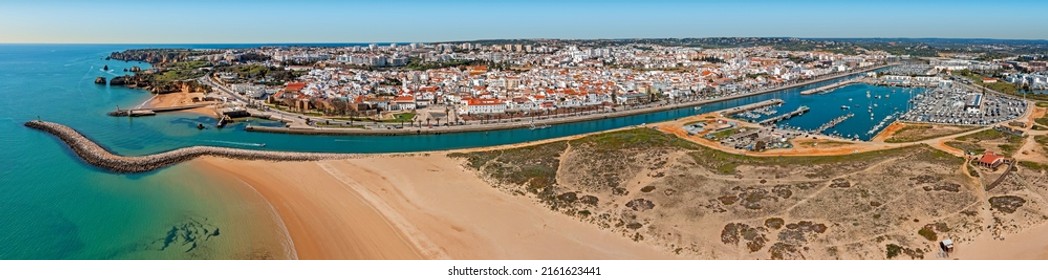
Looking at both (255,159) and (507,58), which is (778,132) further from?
(507,58)

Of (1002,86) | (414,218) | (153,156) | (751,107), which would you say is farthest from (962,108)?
(153,156)

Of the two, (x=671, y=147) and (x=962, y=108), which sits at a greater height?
(x=962, y=108)

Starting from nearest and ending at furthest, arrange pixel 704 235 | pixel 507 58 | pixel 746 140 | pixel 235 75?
pixel 704 235, pixel 746 140, pixel 235 75, pixel 507 58

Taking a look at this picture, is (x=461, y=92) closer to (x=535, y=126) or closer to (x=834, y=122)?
(x=535, y=126)

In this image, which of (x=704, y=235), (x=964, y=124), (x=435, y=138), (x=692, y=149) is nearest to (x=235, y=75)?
(x=435, y=138)

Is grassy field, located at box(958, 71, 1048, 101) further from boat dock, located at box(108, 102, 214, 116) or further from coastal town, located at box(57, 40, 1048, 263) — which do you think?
boat dock, located at box(108, 102, 214, 116)

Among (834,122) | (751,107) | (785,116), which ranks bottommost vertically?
(834,122)

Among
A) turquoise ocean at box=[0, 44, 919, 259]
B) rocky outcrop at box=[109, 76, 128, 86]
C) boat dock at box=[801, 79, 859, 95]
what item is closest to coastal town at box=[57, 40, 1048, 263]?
turquoise ocean at box=[0, 44, 919, 259]
